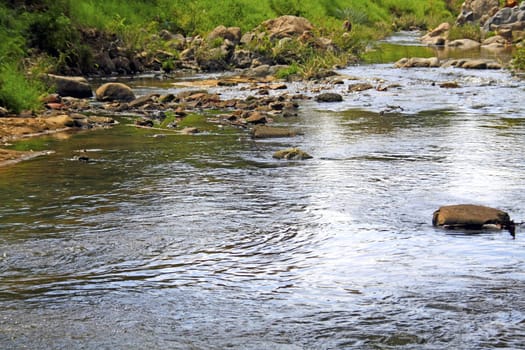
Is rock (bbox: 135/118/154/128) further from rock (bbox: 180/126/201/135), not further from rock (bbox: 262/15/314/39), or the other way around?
rock (bbox: 262/15/314/39)

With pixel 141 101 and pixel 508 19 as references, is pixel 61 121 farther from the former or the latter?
pixel 508 19

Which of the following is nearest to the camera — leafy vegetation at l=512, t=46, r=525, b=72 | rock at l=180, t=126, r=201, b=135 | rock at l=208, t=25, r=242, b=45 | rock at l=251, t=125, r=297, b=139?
rock at l=251, t=125, r=297, b=139

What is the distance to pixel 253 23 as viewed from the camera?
135 ft

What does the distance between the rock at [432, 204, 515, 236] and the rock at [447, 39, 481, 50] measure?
33.5m

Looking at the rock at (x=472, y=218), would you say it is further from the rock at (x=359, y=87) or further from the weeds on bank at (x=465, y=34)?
the weeds on bank at (x=465, y=34)

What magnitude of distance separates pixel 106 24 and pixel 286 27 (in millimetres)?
8142

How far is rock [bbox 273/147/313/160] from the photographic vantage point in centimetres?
1193

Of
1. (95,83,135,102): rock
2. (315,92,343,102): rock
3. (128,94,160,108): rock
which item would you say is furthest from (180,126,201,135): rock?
(315,92,343,102): rock

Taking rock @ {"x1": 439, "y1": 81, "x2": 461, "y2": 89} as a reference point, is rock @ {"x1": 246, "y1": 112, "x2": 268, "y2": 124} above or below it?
above

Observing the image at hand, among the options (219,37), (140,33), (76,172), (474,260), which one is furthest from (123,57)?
(474,260)

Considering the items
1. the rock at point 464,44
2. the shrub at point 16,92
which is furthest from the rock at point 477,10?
the shrub at point 16,92

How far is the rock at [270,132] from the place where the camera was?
1404cm

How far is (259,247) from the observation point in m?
7.31

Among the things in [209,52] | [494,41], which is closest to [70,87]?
[209,52]
